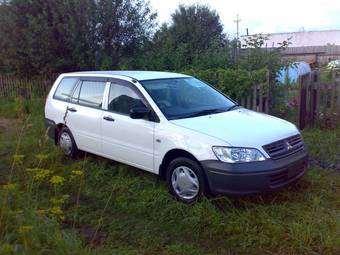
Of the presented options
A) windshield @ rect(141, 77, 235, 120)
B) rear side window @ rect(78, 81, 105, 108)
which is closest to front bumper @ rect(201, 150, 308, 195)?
windshield @ rect(141, 77, 235, 120)

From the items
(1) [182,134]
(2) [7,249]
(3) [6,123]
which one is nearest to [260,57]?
(1) [182,134]

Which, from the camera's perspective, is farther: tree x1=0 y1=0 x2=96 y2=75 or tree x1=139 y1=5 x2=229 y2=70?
tree x1=0 y1=0 x2=96 y2=75

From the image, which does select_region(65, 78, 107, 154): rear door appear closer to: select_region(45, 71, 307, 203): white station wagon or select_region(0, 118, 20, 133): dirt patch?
select_region(45, 71, 307, 203): white station wagon

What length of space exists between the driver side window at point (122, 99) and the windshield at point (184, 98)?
0.21m

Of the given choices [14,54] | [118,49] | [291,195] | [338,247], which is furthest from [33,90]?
[338,247]

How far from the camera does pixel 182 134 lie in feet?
16.0

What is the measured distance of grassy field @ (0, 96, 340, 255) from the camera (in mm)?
3389

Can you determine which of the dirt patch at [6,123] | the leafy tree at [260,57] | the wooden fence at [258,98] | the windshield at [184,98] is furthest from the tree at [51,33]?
the windshield at [184,98]

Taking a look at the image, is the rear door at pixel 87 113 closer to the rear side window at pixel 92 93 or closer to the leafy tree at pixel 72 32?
the rear side window at pixel 92 93

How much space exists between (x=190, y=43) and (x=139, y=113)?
8.04 metres

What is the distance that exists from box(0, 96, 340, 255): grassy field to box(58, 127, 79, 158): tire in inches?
29.6

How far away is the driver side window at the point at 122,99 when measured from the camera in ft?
18.6

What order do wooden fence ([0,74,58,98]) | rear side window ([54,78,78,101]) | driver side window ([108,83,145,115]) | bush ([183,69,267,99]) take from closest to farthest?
driver side window ([108,83,145,115]) < rear side window ([54,78,78,101]) < bush ([183,69,267,99]) < wooden fence ([0,74,58,98])

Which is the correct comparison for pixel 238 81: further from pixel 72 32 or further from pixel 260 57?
pixel 72 32
